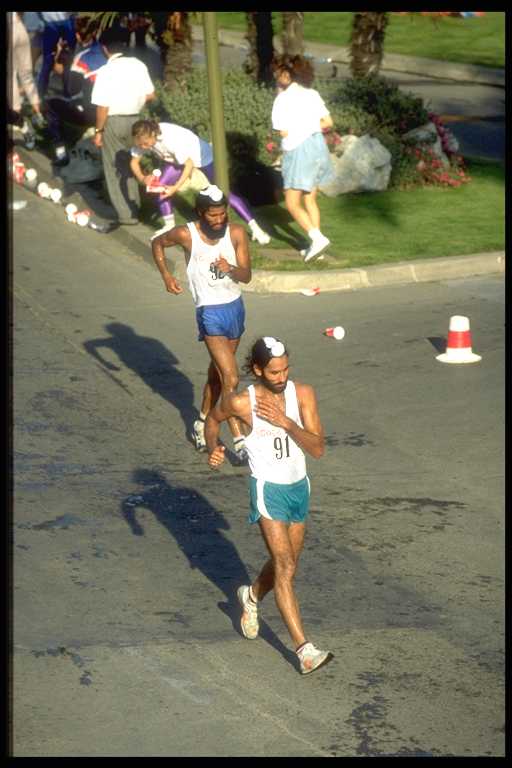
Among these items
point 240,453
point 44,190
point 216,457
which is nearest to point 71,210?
point 44,190

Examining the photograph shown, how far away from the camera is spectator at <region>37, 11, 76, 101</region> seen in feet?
76.6

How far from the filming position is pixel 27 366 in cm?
1347

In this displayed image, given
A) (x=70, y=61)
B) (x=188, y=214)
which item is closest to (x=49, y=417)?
(x=188, y=214)

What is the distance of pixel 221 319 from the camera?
446 inches

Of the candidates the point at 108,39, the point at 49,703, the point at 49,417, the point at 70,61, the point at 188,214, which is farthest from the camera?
the point at 70,61

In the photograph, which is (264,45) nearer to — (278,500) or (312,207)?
(312,207)

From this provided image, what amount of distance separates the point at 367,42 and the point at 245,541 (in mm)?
13953

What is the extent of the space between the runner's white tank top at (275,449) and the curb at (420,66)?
2021 cm

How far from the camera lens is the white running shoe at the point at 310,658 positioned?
8016mm

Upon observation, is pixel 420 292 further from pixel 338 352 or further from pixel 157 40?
pixel 157 40

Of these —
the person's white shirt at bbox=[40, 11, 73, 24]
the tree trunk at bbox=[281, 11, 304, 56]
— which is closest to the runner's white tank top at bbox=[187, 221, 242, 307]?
the tree trunk at bbox=[281, 11, 304, 56]

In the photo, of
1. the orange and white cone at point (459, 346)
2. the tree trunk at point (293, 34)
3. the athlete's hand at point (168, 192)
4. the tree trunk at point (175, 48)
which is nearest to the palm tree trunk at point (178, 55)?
the tree trunk at point (175, 48)

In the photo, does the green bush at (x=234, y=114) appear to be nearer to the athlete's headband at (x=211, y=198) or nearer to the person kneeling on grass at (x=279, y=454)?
the athlete's headband at (x=211, y=198)

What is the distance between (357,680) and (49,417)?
16.1 feet
